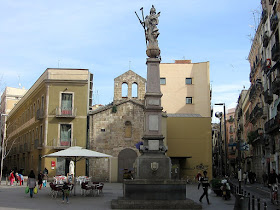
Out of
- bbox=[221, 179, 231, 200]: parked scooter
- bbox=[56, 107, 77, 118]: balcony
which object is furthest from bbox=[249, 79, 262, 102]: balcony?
bbox=[221, 179, 231, 200]: parked scooter

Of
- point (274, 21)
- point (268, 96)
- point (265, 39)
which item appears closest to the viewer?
point (274, 21)

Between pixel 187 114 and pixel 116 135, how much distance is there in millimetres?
9997

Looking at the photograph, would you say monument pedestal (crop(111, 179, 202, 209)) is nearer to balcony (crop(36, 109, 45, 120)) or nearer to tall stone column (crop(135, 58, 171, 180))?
tall stone column (crop(135, 58, 171, 180))

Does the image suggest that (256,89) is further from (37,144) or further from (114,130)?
(37,144)

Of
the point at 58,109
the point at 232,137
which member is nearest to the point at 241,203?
the point at 58,109

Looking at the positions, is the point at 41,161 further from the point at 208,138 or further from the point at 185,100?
the point at 185,100

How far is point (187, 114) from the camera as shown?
4094 centimetres

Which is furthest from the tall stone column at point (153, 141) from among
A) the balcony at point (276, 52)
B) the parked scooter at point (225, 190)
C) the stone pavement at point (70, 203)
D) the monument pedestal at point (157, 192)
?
the balcony at point (276, 52)

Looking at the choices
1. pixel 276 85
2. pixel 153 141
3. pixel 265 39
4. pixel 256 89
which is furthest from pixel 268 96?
pixel 153 141

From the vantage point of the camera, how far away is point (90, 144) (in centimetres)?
3444

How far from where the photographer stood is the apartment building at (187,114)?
35.9m

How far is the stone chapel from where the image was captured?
111 feet

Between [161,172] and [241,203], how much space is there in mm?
3915

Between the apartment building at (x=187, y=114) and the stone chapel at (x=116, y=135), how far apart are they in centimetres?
379
